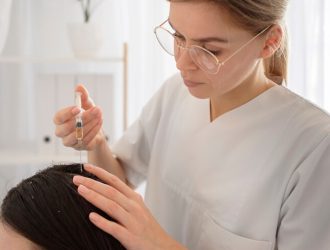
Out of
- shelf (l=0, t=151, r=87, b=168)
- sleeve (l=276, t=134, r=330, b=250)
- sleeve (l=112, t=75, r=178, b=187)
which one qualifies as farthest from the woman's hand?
shelf (l=0, t=151, r=87, b=168)

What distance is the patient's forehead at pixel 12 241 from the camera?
0.91 m

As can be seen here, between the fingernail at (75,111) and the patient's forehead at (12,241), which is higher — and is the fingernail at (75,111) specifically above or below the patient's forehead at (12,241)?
above

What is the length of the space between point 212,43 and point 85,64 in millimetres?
1428

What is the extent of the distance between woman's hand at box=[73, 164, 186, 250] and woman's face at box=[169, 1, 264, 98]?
28 cm

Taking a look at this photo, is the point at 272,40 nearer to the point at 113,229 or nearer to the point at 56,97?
the point at 113,229

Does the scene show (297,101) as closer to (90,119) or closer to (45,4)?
(90,119)

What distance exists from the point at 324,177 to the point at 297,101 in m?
0.19

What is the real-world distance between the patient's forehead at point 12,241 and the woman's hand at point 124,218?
0.12 meters

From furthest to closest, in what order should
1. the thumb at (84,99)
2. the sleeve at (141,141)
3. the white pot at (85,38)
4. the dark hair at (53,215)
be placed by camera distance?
the white pot at (85,38) < the sleeve at (141,141) < the thumb at (84,99) < the dark hair at (53,215)

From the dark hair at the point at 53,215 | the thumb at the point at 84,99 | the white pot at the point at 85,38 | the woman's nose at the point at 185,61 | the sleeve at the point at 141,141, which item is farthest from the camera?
the white pot at the point at 85,38

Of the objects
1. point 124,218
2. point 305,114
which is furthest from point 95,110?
point 305,114

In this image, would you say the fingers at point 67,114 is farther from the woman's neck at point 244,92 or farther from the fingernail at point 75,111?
the woman's neck at point 244,92

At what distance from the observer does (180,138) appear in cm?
131

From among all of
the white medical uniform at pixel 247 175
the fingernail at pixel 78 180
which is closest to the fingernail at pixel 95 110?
the white medical uniform at pixel 247 175
